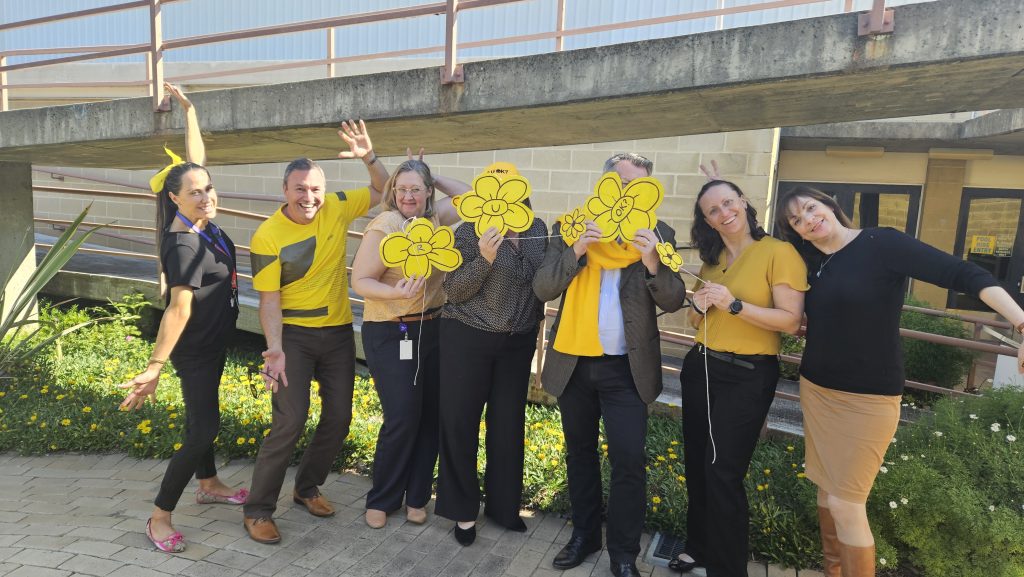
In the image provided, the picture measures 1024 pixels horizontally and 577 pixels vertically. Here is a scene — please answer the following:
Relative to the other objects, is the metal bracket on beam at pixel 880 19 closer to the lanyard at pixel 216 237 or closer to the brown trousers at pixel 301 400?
the brown trousers at pixel 301 400

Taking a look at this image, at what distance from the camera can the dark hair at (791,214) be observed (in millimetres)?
2428

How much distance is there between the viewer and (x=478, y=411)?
3037 mm

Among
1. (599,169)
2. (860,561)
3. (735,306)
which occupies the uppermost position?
(599,169)

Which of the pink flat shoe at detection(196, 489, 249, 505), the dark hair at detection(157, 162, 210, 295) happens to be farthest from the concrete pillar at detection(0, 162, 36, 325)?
the dark hair at detection(157, 162, 210, 295)

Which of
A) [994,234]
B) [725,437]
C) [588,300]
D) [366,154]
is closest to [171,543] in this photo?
[366,154]

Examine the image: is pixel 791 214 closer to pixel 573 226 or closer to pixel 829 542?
pixel 573 226

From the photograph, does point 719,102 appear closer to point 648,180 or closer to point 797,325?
point 648,180

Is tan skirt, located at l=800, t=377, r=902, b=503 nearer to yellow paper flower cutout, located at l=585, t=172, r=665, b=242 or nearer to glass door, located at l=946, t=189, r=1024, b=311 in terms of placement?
yellow paper flower cutout, located at l=585, t=172, r=665, b=242

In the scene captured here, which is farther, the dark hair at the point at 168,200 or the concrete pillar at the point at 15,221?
the concrete pillar at the point at 15,221

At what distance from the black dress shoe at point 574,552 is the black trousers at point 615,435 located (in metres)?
0.18

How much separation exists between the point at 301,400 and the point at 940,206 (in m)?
8.90

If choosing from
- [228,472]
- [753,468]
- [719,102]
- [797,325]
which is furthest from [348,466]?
[719,102]

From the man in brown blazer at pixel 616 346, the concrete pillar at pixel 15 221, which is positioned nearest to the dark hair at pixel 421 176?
the man in brown blazer at pixel 616 346

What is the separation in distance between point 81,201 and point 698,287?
1173cm
